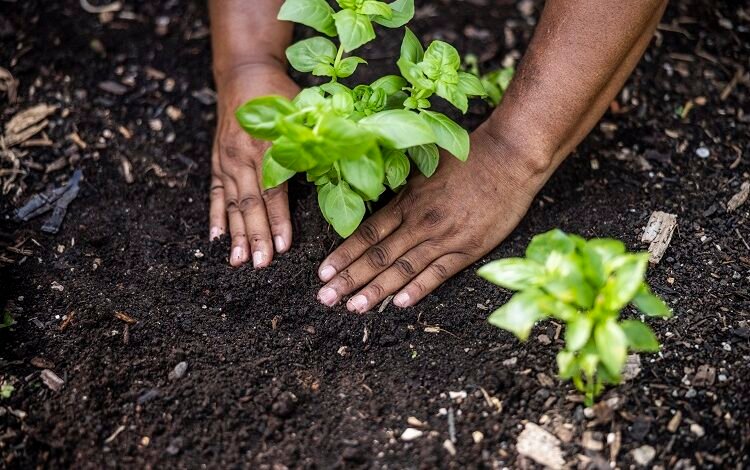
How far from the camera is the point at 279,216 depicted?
2.76 metres

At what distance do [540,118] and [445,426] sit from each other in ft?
3.47

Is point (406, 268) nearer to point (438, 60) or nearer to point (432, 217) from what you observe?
point (432, 217)

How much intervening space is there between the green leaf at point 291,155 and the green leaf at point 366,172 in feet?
0.31

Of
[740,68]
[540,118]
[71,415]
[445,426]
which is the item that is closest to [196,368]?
[71,415]

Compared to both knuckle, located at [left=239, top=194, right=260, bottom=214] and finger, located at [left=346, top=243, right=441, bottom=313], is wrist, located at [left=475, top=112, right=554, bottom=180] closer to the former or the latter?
finger, located at [left=346, top=243, right=441, bottom=313]

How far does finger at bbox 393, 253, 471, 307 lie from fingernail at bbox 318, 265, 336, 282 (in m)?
0.23

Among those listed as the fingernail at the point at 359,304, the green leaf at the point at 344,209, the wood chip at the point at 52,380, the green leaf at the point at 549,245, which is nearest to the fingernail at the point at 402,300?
A: the fingernail at the point at 359,304

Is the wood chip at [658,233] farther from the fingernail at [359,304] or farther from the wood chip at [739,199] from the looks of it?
the fingernail at [359,304]

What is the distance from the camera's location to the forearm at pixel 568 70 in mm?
2486

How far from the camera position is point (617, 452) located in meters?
2.15

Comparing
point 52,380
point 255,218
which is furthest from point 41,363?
point 255,218

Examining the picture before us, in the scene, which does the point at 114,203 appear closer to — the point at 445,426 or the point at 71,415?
the point at 71,415

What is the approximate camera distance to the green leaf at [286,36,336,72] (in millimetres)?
2428

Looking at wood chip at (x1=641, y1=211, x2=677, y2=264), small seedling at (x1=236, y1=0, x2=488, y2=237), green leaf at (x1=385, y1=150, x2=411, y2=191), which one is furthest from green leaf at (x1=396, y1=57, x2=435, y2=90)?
wood chip at (x1=641, y1=211, x2=677, y2=264)
